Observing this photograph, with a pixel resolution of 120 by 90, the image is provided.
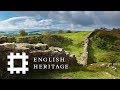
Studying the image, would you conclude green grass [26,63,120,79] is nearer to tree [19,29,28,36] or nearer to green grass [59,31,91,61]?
green grass [59,31,91,61]

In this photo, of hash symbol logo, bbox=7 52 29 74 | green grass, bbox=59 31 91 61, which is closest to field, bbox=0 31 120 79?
green grass, bbox=59 31 91 61

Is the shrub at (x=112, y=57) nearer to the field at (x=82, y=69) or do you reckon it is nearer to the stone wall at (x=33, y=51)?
the field at (x=82, y=69)

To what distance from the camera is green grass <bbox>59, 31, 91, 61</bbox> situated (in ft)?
18.6

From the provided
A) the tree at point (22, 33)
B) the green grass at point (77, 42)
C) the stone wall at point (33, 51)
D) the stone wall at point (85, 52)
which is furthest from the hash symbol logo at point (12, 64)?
the stone wall at point (85, 52)

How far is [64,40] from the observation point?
5.68 meters

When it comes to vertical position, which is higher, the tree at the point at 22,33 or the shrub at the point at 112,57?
the tree at the point at 22,33

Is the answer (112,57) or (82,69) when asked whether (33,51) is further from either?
(112,57)

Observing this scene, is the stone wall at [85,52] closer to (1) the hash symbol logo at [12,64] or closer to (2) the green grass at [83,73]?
(2) the green grass at [83,73]

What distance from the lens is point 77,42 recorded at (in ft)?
18.8

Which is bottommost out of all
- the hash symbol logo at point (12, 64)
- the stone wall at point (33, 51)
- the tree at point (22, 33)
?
the hash symbol logo at point (12, 64)

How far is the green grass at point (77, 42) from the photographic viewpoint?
5.68 metres

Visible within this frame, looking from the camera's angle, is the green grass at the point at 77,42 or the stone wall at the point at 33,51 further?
the green grass at the point at 77,42
